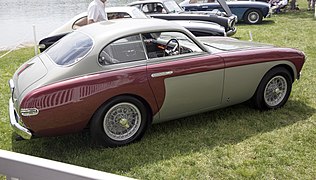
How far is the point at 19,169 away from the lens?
5.49 ft

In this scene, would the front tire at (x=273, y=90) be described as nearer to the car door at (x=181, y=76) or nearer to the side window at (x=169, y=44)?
the car door at (x=181, y=76)

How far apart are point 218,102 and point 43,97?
2.18m

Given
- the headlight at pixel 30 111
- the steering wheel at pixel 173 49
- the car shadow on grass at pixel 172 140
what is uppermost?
the steering wheel at pixel 173 49

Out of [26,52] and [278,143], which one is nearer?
[278,143]

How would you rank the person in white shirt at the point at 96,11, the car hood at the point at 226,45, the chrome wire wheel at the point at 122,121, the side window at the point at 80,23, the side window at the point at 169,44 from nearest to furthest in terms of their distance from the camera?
the chrome wire wheel at the point at 122,121 < the side window at the point at 169,44 < the car hood at the point at 226,45 < the person in white shirt at the point at 96,11 < the side window at the point at 80,23

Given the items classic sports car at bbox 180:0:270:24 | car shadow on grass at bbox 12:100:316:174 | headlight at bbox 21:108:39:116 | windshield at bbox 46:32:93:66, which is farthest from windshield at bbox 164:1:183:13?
headlight at bbox 21:108:39:116

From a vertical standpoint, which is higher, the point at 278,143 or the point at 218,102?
the point at 218,102

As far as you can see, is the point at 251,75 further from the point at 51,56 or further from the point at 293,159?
the point at 51,56

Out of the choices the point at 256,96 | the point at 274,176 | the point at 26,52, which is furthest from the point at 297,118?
the point at 26,52

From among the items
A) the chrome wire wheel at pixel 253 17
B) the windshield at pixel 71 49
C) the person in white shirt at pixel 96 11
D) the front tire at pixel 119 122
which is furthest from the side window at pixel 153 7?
the front tire at pixel 119 122

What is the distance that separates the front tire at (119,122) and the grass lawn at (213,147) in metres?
0.12

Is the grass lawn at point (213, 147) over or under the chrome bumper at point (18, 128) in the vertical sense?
under

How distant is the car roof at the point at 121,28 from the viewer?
3.81 m

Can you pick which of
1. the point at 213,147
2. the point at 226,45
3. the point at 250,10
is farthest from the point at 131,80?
the point at 250,10
